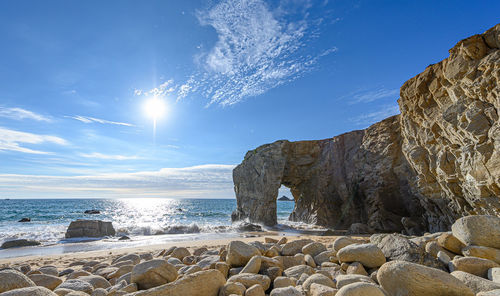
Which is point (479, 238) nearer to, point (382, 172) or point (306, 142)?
point (382, 172)

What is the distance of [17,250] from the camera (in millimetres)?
11164

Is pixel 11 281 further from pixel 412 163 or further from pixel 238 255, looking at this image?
pixel 412 163

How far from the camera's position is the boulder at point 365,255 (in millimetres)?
3867

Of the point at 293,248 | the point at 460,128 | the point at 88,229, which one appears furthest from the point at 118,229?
the point at 460,128

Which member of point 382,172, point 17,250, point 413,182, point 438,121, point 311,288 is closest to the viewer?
point 311,288

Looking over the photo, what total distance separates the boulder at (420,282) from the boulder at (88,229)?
17680 millimetres

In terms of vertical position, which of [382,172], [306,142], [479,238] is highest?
[306,142]

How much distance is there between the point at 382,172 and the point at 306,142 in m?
8.25

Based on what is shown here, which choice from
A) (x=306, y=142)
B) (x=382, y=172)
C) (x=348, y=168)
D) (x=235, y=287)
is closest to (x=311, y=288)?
(x=235, y=287)

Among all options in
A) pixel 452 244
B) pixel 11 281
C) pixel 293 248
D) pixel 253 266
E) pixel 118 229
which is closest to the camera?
pixel 11 281

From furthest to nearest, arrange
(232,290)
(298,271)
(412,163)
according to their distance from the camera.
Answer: (412,163) < (298,271) < (232,290)

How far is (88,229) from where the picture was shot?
1541 cm

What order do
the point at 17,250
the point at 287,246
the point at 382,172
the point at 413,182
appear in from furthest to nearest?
the point at 382,172
the point at 413,182
the point at 17,250
the point at 287,246

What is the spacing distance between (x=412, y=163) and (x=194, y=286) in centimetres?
1279
